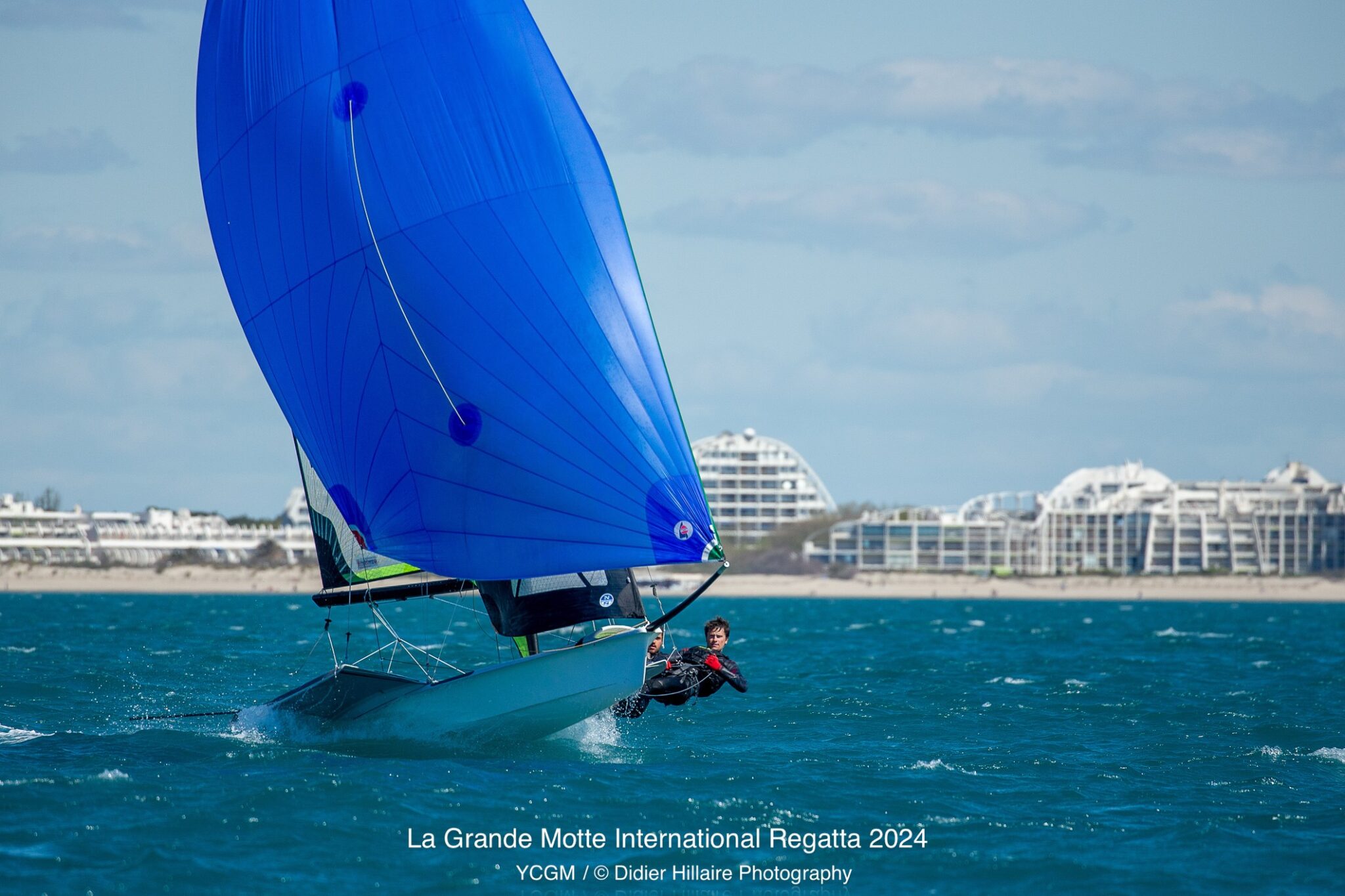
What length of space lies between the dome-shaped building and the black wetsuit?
16456 centimetres

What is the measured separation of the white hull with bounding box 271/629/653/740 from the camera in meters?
15.5

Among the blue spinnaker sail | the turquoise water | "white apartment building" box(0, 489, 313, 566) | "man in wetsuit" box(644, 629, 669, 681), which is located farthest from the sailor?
"white apartment building" box(0, 489, 313, 566)

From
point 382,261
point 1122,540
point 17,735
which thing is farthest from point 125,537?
point 382,261

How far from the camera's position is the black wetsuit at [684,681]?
1573 cm

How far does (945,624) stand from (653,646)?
47.3m

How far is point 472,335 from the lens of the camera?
613 inches

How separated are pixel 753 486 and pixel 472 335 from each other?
552 feet

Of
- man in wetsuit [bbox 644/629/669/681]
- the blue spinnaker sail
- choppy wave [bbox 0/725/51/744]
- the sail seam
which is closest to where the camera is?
the blue spinnaker sail

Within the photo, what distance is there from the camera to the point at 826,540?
541 ft

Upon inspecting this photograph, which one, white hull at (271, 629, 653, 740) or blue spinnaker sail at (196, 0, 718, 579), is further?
white hull at (271, 629, 653, 740)

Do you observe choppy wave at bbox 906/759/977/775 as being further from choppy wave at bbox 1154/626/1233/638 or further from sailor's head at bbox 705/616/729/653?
choppy wave at bbox 1154/626/1233/638

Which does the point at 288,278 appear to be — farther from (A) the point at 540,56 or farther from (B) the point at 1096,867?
(B) the point at 1096,867

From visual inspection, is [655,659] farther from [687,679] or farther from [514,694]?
[514,694]

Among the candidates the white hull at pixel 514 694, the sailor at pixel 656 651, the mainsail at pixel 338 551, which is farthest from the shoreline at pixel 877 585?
the sailor at pixel 656 651
